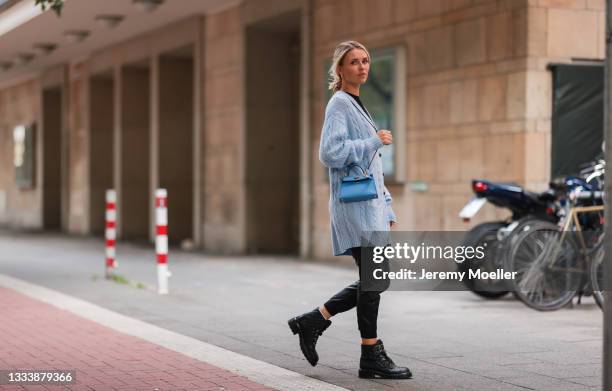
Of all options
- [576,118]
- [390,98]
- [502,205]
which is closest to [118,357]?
[502,205]

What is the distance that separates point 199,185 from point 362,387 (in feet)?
47.7

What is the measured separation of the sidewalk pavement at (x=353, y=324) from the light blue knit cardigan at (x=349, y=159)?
2.83 feet

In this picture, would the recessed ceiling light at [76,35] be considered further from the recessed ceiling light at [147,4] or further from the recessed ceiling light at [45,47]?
the recessed ceiling light at [147,4]

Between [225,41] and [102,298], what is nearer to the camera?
[102,298]

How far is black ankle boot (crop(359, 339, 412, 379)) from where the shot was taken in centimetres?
625

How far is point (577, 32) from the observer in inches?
491

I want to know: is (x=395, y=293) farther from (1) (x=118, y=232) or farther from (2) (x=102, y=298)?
(1) (x=118, y=232)

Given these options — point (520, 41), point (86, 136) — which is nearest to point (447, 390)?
point (520, 41)

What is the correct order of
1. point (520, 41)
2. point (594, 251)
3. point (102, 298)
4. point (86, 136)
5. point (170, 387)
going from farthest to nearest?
point (86, 136), point (520, 41), point (102, 298), point (594, 251), point (170, 387)

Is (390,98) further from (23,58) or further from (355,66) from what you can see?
(23,58)

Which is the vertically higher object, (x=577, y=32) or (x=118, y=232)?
(x=577, y=32)

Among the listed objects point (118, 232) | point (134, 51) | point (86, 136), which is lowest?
point (118, 232)

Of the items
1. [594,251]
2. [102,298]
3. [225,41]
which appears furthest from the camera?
[225,41]

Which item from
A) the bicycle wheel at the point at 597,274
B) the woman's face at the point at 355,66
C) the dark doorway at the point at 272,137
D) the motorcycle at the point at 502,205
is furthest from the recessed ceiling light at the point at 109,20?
the woman's face at the point at 355,66
